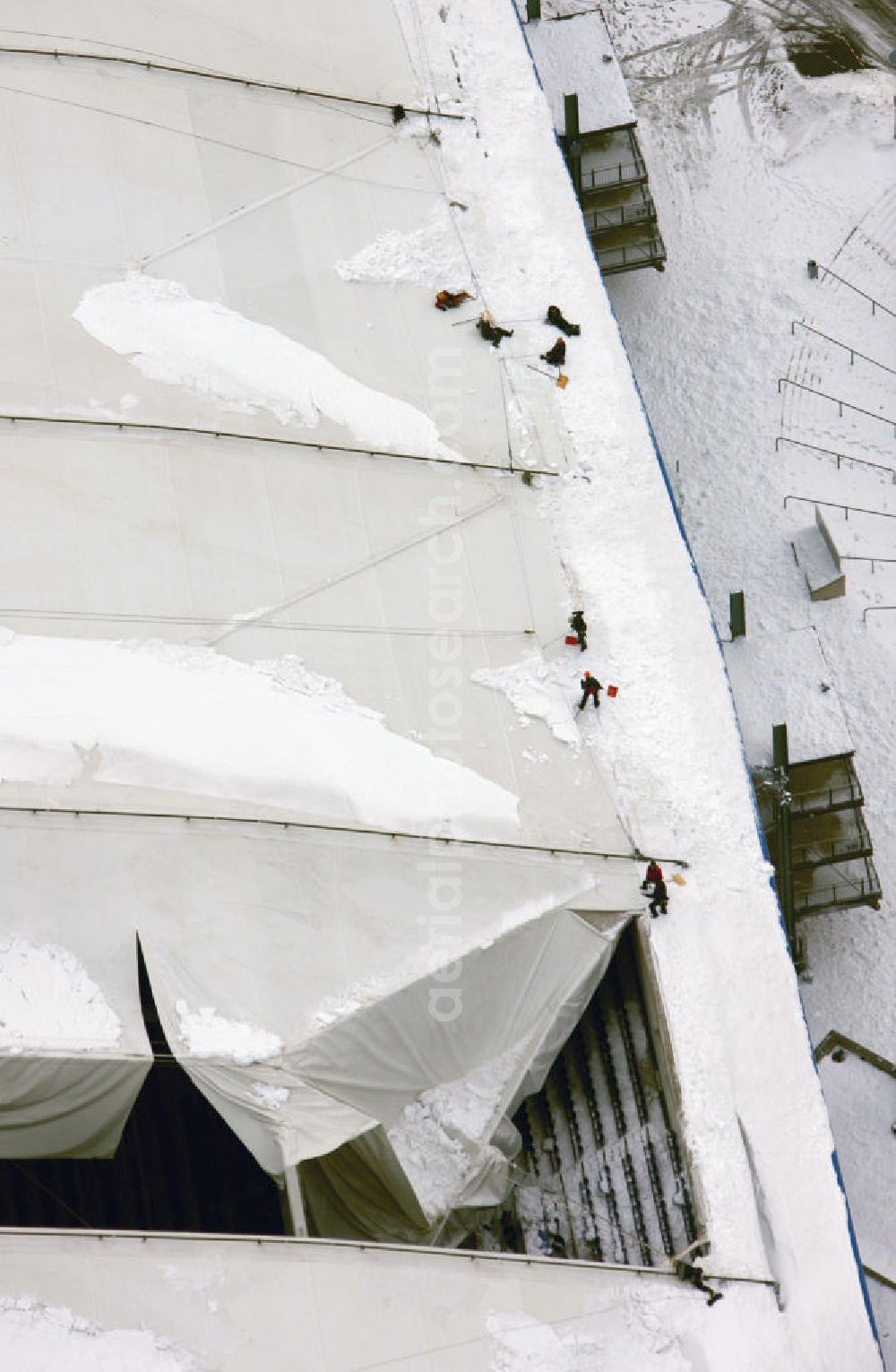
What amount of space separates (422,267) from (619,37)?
9.86 meters

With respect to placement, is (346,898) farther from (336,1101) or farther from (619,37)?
(619,37)

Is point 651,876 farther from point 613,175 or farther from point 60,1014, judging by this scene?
point 613,175

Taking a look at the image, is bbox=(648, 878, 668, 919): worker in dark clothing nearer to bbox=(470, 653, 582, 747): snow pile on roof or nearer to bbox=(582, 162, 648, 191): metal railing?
bbox=(470, 653, 582, 747): snow pile on roof

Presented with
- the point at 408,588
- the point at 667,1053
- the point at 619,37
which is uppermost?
the point at 619,37

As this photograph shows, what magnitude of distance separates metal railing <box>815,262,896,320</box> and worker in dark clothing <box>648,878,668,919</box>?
1263 centimetres

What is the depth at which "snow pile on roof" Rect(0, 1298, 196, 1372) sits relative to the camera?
15891mm

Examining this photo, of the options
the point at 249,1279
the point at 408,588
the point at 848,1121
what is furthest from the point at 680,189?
the point at 249,1279

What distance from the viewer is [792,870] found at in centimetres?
2280

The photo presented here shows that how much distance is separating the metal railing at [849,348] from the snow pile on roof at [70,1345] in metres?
17.7

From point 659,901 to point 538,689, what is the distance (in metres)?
2.77

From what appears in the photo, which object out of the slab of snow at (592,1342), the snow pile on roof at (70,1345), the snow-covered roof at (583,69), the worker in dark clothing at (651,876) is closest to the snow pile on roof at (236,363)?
the worker in dark clothing at (651,876)

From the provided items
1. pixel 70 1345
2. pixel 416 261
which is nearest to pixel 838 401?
pixel 416 261

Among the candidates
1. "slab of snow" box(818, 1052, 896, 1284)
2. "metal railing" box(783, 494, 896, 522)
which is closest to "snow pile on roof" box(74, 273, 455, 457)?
"metal railing" box(783, 494, 896, 522)

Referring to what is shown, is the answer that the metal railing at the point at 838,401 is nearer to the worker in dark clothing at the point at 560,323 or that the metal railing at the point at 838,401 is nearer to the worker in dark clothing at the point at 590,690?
the worker in dark clothing at the point at 560,323
